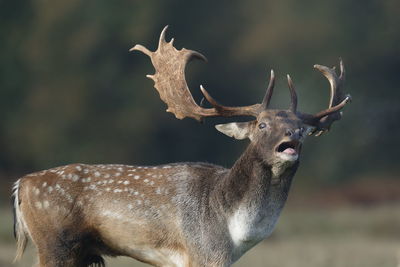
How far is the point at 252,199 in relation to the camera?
9.11 metres

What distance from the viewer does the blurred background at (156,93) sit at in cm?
3366

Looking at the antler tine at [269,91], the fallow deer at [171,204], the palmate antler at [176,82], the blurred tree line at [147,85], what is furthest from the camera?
the blurred tree line at [147,85]

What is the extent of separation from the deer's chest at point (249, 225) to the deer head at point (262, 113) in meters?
0.48

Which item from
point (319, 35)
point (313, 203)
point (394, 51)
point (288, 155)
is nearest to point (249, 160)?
point (288, 155)

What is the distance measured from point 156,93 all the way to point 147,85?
2.38 ft

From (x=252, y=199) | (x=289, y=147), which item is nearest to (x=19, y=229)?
(x=252, y=199)

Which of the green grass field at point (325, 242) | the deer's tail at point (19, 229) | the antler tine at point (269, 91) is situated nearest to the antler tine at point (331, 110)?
the antler tine at point (269, 91)

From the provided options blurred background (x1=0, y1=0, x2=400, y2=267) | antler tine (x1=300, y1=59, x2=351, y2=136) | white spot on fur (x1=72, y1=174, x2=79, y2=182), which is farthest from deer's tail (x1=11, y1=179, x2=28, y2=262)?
blurred background (x1=0, y1=0, x2=400, y2=267)

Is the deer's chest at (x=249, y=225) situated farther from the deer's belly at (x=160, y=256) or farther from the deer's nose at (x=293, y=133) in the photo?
the deer's nose at (x=293, y=133)

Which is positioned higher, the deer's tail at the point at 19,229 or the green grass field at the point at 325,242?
the deer's tail at the point at 19,229

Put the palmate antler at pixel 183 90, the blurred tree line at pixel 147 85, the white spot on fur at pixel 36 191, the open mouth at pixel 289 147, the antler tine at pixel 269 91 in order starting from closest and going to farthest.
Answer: the open mouth at pixel 289 147, the antler tine at pixel 269 91, the white spot on fur at pixel 36 191, the palmate antler at pixel 183 90, the blurred tree line at pixel 147 85

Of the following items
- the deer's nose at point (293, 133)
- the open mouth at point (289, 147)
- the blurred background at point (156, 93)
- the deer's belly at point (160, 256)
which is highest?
the deer's nose at point (293, 133)

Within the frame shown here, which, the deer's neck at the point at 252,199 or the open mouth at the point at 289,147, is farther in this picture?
the deer's neck at the point at 252,199

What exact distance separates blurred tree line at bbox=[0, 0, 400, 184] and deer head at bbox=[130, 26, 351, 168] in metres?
22.5
